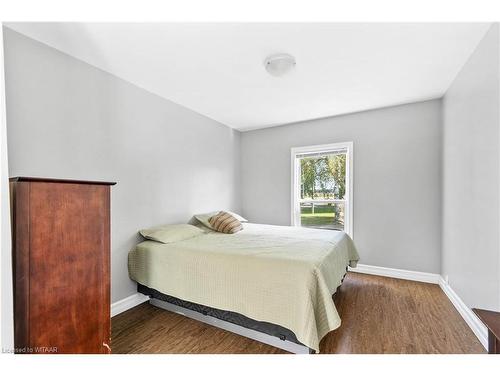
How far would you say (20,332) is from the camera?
120 centimetres

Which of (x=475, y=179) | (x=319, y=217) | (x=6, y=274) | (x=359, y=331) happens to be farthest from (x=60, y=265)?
(x=319, y=217)

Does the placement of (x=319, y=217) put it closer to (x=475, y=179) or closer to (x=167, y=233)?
Result: (x=475, y=179)

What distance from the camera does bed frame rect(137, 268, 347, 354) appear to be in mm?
1682

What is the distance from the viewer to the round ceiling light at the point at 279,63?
1.99 m

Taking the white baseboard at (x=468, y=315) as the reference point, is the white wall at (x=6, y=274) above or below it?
above

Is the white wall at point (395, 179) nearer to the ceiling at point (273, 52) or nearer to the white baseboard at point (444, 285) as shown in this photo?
the white baseboard at point (444, 285)

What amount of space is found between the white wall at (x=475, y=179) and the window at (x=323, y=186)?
4.08ft

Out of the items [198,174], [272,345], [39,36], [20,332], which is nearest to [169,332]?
[272,345]

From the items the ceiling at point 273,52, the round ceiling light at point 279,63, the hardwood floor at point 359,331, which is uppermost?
the ceiling at point 273,52

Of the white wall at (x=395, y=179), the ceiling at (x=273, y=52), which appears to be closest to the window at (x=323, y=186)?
the white wall at (x=395, y=179)

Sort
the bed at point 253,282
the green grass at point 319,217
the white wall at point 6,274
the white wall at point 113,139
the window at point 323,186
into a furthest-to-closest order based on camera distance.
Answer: the green grass at point 319,217, the window at point 323,186, the white wall at point 113,139, the bed at point 253,282, the white wall at point 6,274
